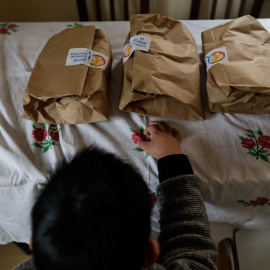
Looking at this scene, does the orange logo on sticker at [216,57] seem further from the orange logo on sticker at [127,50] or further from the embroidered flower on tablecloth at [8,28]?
the embroidered flower on tablecloth at [8,28]

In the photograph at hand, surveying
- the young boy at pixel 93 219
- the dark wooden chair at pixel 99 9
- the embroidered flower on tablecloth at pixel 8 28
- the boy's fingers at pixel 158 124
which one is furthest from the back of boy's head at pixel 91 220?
the dark wooden chair at pixel 99 9

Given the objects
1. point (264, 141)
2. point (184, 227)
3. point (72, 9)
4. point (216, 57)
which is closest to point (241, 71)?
point (216, 57)

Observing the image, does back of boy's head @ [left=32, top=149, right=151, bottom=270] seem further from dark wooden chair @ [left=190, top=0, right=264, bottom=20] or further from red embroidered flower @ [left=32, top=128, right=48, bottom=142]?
dark wooden chair @ [left=190, top=0, right=264, bottom=20]

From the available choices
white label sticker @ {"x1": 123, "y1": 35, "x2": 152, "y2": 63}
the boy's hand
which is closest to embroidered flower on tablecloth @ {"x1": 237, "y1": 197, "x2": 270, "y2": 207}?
the boy's hand

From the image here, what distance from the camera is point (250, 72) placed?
593 mm

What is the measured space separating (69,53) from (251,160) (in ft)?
1.89

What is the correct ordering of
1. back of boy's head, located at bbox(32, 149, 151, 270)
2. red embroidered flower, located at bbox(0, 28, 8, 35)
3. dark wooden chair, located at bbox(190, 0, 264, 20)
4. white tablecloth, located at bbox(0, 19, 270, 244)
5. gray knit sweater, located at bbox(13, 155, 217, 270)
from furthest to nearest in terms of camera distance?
dark wooden chair, located at bbox(190, 0, 264, 20), red embroidered flower, located at bbox(0, 28, 8, 35), white tablecloth, located at bbox(0, 19, 270, 244), gray knit sweater, located at bbox(13, 155, 217, 270), back of boy's head, located at bbox(32, 149, 151, 270)

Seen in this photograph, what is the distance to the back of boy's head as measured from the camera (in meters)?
0.30

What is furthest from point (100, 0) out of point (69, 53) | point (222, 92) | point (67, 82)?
point (222, 92)

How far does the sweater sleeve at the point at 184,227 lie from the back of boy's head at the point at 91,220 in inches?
6.9

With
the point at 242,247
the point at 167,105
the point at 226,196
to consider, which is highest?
the point at 167,105

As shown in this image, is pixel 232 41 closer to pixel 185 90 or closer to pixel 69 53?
pixel 185 90

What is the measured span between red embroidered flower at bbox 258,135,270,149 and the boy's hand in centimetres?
22

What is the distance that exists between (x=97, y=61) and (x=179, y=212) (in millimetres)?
455
